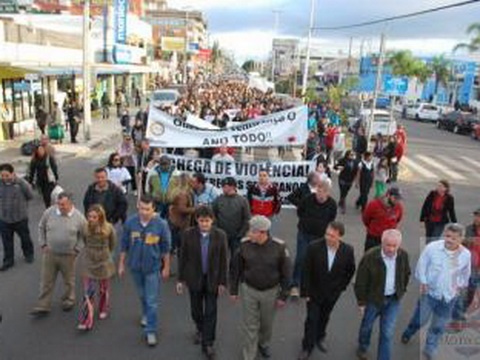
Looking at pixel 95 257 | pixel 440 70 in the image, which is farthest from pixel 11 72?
pixel 440 70

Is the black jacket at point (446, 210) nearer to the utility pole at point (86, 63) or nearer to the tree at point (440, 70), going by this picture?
the utility pole at point (86, 63)

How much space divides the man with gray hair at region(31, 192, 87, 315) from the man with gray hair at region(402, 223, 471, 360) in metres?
3.78

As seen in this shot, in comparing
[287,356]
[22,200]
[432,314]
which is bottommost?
[287,356]

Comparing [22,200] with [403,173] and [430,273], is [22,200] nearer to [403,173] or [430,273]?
[430,273]

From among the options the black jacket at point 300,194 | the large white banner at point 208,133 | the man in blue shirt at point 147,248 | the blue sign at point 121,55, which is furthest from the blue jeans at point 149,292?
the blue sign at point 121,55

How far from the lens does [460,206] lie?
44.4 ft

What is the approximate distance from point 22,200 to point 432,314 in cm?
559

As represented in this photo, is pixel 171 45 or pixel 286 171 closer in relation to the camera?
pixel 286 171

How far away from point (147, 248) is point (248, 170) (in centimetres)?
346

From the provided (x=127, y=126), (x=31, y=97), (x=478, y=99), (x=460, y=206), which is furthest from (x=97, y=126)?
(x=478, y=99)

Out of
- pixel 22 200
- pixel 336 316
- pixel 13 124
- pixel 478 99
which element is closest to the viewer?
pixel 336 316

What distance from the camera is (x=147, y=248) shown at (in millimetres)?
5691

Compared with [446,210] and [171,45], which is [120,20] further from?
[171,45]

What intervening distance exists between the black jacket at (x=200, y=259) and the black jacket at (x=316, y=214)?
5.98 feet
